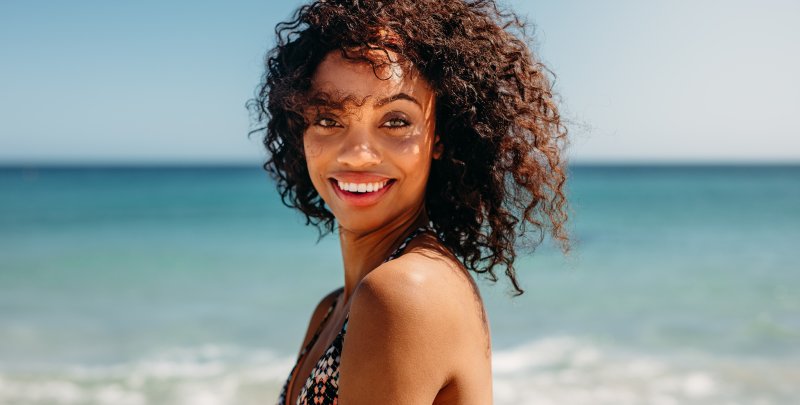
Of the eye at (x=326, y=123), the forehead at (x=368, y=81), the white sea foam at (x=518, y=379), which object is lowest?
the white sea foam at (x=518, y=379)

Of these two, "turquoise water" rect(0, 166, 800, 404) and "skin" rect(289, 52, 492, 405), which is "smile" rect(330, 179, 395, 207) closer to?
"skin" rect(289, 52, 492, 405)

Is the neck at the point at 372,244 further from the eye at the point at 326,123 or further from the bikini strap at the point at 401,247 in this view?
the eye at the point at 326,123

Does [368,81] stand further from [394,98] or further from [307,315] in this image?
[307,315]

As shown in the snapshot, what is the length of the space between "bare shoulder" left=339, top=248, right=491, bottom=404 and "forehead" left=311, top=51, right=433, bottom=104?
0.48 meters

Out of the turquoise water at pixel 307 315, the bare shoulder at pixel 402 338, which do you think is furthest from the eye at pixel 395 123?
the turquoise water at pixel 307 315

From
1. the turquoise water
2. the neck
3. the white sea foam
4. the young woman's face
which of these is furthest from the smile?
the white sea foam

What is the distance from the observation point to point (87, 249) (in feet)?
62.0

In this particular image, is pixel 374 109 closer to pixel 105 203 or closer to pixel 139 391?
pixel 139 391

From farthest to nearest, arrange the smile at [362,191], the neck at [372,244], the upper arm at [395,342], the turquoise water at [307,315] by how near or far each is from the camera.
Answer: the turquoise water at [307,315]
the neck at [372,244]
the smile at [362,191]
the upper arm at [395,342]

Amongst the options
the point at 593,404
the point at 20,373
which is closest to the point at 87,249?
the point at 20,373

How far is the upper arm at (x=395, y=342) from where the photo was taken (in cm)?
148

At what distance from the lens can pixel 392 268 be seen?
155 cm

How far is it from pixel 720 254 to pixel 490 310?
395 inches

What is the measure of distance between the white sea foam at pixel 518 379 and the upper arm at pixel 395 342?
589 centimetres
